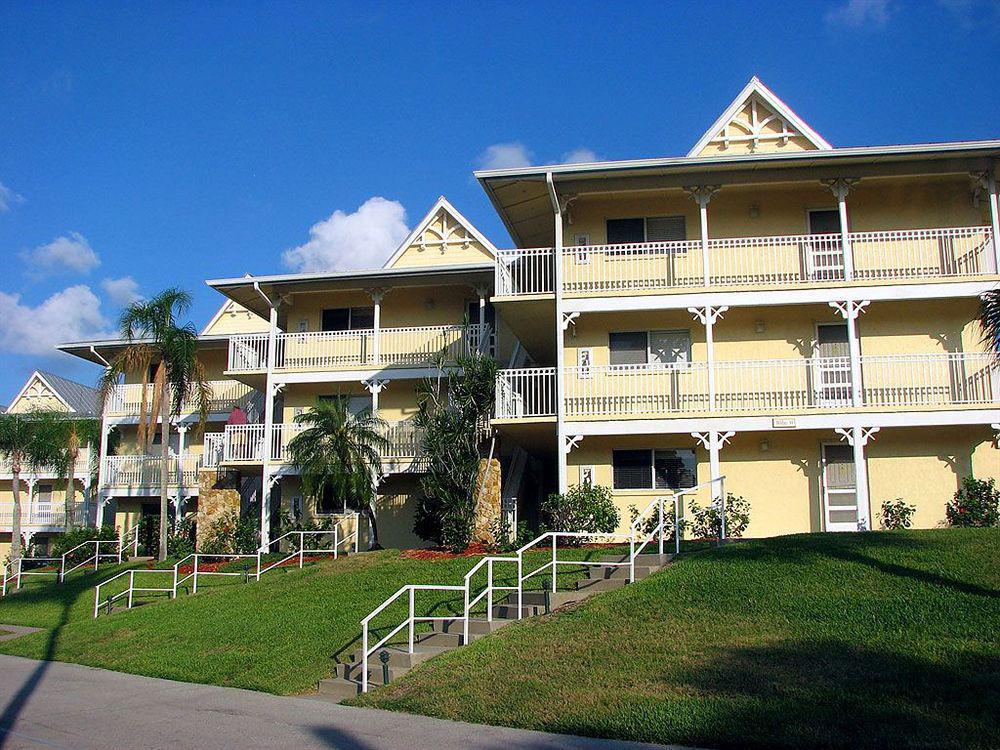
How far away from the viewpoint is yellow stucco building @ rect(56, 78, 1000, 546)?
22406mm

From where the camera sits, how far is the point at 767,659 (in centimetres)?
1109

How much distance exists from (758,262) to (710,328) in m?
2.38

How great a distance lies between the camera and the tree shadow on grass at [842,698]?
891cm

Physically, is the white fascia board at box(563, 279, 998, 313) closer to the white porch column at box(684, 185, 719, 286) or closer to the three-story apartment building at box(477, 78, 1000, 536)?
the three-story apartment building at box(477, 78, 1000, 536)

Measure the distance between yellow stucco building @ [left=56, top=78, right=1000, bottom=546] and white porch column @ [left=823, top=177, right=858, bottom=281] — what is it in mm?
52

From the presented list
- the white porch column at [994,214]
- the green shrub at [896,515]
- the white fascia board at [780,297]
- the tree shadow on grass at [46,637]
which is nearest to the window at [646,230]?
the white fascia board at [780,297]

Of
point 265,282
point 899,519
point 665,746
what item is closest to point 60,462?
point 265,282

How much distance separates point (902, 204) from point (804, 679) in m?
17.3

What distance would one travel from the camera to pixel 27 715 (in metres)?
12.3

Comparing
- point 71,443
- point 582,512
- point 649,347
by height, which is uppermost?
point 649,347

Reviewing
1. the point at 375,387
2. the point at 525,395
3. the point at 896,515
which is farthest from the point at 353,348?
the point at 896,515

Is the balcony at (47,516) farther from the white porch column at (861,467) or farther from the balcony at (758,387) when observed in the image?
the white porch column at (861,467)

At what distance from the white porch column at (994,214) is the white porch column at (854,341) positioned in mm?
2926

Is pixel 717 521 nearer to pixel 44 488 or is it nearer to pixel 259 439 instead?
pixel 259 439
